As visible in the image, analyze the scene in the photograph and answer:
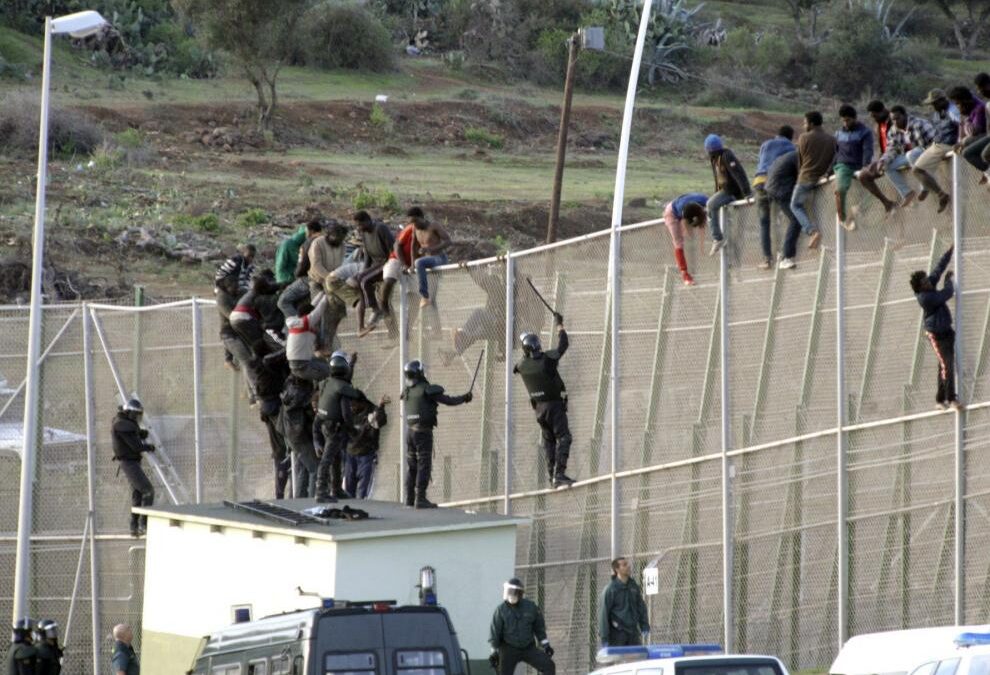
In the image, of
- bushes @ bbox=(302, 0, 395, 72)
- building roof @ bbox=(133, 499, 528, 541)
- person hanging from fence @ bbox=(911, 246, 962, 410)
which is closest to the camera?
person hanging from fence @ bbox=(911, 246, 962, 410)

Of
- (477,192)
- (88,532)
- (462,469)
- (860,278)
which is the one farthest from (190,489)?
(477,192)

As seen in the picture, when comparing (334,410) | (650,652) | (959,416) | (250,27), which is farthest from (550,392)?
(250,27)

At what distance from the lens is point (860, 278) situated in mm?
20297

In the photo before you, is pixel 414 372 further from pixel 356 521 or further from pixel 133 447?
pixel 133 447

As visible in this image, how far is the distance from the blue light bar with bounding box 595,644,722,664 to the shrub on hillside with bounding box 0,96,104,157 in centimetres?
4528

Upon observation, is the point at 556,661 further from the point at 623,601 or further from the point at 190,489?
the point at 190,489

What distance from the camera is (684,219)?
21688 millimetres

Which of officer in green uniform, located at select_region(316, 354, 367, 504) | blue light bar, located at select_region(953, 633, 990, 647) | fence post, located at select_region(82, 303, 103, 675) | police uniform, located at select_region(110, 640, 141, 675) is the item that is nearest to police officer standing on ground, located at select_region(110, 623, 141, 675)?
police uniform, located at select_region(110, 640, 141, 675)

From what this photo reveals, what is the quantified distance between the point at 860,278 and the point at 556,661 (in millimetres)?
5563

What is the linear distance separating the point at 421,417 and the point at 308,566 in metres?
3.67

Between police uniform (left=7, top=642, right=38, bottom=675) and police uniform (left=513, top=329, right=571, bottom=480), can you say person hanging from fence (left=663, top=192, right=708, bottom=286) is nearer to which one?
police uniform (left=513, top=329, right=571, bottom=480)

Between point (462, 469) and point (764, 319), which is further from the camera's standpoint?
point (462, 469)

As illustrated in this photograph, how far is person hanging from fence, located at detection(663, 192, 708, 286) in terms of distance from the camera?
21578 mm

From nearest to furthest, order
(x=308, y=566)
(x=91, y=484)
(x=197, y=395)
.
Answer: (x=308, y=566), (x=197, y=395), (x=91, y=484)
